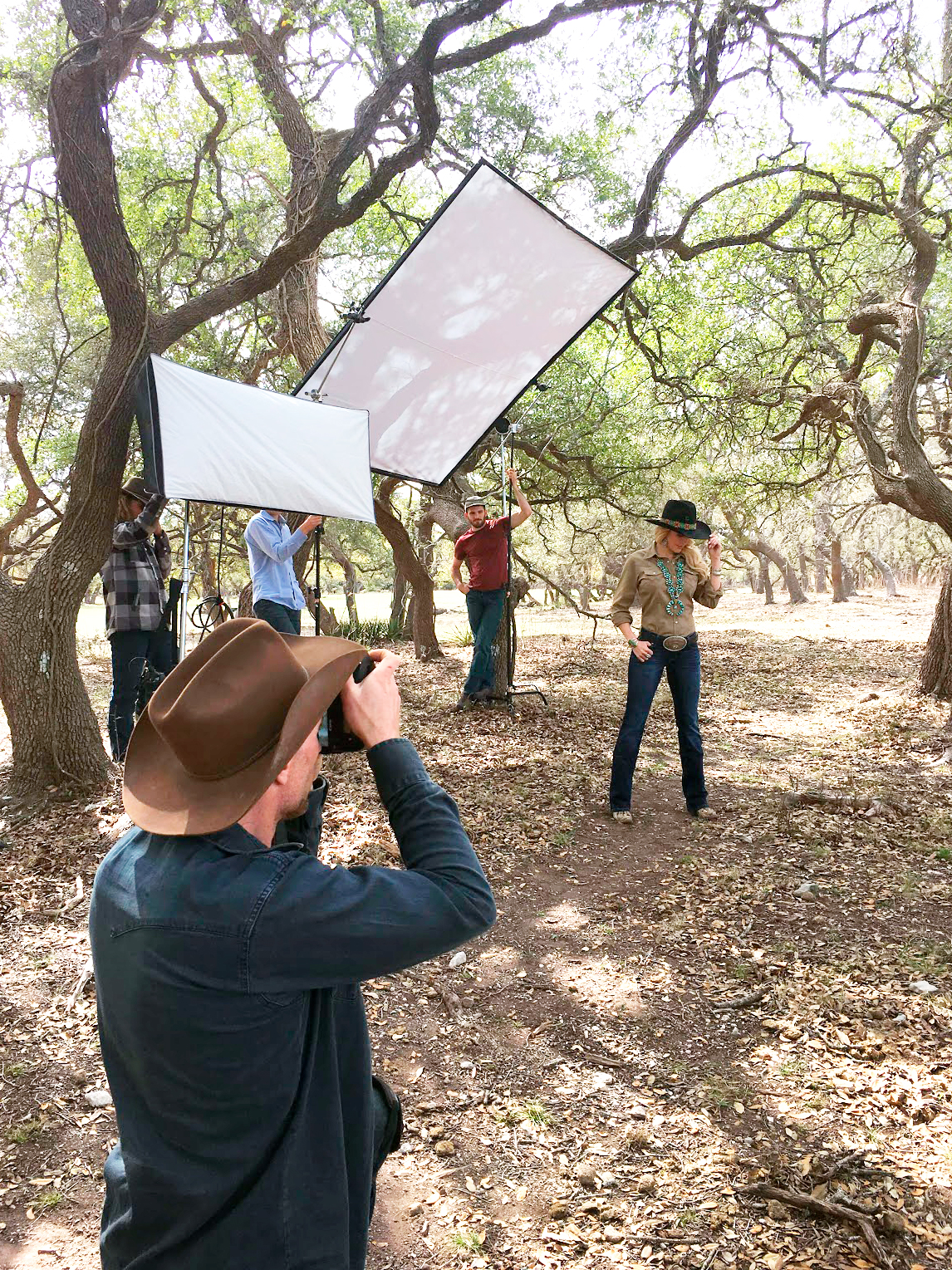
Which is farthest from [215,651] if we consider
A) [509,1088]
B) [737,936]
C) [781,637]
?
[781,637]

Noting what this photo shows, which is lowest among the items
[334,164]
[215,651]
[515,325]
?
[215,651]

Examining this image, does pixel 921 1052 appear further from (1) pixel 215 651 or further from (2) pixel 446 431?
(2) pixel 446 431

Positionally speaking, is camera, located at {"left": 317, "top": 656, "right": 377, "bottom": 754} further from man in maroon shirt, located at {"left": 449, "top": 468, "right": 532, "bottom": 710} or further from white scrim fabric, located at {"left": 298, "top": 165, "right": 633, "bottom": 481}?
man in maroon shirt, located at {"left": 449, "top": 468, "right": 532, "bottom": 710}

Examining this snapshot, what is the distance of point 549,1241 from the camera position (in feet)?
8.00

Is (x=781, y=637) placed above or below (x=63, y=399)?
below

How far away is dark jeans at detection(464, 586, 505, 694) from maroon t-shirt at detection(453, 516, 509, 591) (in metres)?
0.09

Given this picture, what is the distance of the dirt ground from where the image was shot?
8.13 feet

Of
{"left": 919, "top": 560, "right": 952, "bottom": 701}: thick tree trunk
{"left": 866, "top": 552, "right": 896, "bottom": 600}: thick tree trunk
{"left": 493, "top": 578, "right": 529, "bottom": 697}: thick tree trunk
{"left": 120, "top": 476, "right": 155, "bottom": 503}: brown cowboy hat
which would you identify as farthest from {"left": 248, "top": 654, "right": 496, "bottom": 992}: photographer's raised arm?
{"left": 866, "top": 552, "right": 896, "bottom": 600}: thick tree trunk

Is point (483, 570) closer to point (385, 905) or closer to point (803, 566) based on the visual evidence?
point (385, 905)

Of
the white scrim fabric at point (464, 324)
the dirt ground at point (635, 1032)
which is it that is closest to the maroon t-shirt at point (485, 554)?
the white scrim fabric at point (464, 324)

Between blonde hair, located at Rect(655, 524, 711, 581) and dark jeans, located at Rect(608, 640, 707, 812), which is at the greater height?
blonde hair, located at Rect(655, 524, 711, 581)

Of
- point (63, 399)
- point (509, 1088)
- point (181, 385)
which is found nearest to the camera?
point (509, 1088)

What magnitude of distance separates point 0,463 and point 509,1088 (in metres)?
13.5

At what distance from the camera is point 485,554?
852 cm
